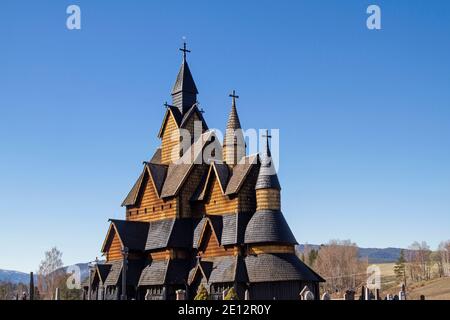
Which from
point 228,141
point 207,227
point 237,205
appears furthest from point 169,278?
point 228,141

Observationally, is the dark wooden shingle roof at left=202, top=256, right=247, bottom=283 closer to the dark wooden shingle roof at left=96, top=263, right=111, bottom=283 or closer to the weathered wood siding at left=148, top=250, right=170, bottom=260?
the weathered wood siding at left=148, top=250, right=170, bottom=260

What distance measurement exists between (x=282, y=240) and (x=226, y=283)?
514cm

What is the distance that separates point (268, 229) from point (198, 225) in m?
8.43

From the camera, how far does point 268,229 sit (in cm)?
4497

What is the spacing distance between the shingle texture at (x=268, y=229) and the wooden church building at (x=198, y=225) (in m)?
0.08

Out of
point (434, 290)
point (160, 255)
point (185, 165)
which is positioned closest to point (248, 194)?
point (185, 165)

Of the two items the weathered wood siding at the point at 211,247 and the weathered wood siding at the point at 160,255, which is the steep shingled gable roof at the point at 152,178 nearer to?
the weathered wood siding at the point at 160,255

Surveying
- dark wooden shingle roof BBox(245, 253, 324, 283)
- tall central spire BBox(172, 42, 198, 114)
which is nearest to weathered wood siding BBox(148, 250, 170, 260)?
dark wooden shingle roof BBox(245, 253, 324, 283)

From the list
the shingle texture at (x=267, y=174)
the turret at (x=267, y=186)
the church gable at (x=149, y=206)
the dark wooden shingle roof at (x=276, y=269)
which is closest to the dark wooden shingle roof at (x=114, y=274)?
the church gable at (x=149, y=206)

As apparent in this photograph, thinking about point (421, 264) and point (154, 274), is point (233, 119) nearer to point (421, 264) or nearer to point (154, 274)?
point (154, 274)

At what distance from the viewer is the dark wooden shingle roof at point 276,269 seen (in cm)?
4312

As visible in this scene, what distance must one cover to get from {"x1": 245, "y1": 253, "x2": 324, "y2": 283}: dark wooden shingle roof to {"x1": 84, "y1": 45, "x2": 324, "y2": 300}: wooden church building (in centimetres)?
7
